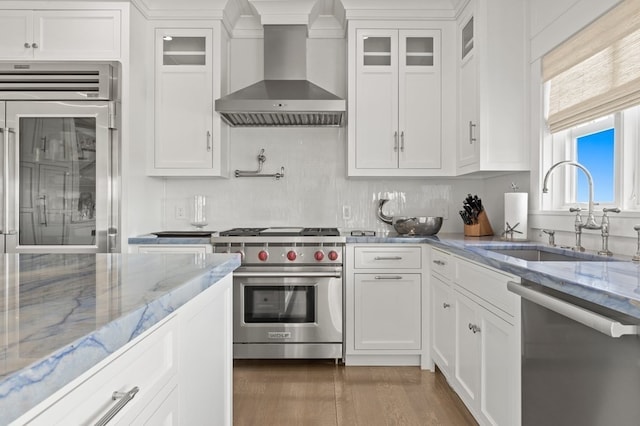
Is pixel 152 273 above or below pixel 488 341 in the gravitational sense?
above

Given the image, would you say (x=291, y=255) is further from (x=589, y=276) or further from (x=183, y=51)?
(x=589, y=276)

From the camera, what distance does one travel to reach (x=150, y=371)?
897 millimetres

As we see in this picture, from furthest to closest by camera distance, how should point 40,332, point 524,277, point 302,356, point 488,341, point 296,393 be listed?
point 302,356, point 296,393, point 488,341, point 524,277, point 40,332

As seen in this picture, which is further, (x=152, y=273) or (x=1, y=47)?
(x=1, y=47)

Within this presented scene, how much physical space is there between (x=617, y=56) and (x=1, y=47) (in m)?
3.51

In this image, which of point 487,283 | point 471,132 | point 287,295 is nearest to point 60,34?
point 287,295

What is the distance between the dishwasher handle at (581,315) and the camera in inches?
38.5

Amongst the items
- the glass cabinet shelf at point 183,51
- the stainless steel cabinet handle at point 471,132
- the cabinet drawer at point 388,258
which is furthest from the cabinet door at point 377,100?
the glass cabinet shelf at point 183,51

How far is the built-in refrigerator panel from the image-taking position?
2.85 metres

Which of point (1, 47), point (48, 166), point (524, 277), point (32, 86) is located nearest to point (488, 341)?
point (524, 277)

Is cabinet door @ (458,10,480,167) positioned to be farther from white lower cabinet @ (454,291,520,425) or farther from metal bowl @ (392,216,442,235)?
white lower cabinet @ (454,291,520,425)

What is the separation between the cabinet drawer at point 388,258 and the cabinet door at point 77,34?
2.06 m

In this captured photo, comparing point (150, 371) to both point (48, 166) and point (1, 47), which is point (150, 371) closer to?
point (48, 166)

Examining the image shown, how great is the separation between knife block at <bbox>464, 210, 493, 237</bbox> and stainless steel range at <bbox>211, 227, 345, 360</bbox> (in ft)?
2.89
